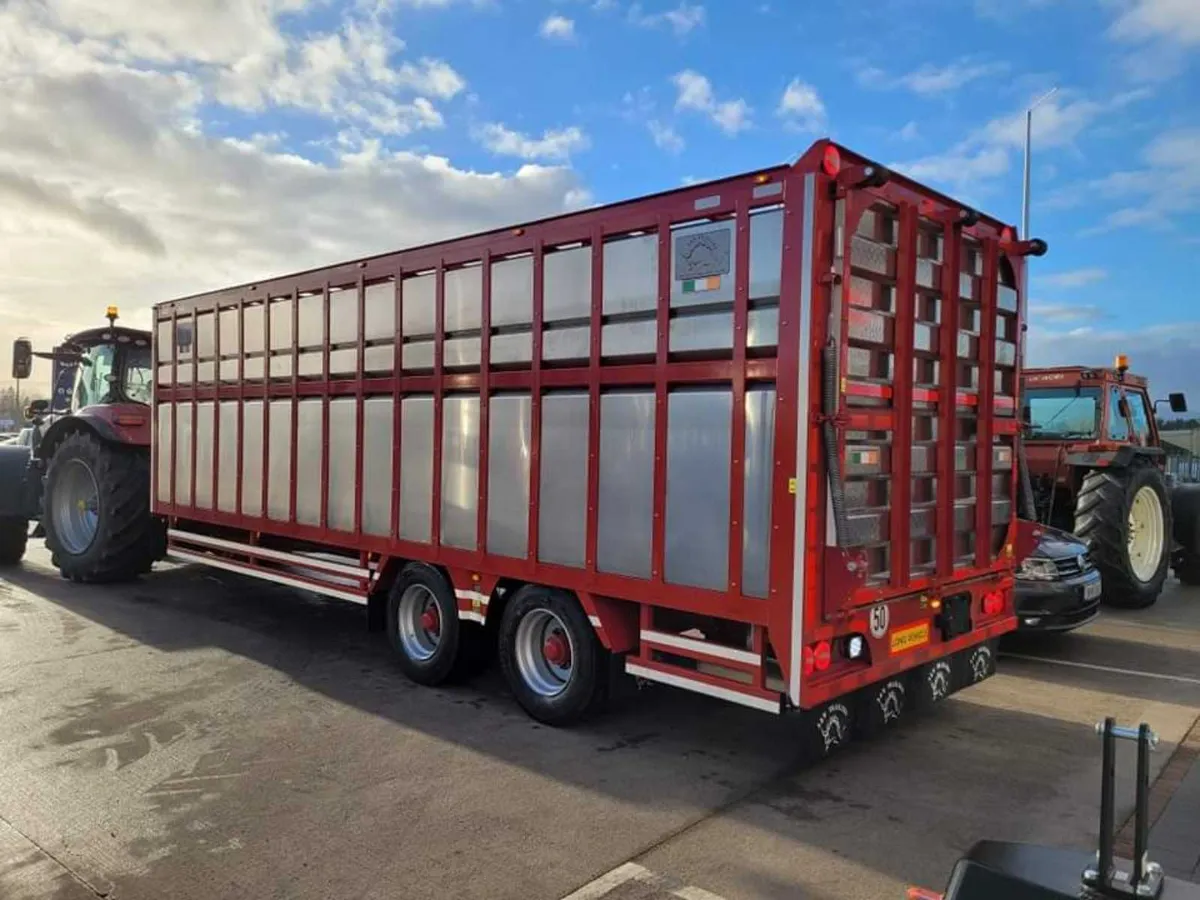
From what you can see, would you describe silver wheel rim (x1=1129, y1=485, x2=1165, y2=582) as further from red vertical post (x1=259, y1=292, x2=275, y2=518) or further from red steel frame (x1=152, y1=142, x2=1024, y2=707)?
red vertical post (x1=259, y1=292, x2=275, y2=518)

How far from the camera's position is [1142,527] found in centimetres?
1020

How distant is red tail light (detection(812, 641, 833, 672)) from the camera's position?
4328 millimetres

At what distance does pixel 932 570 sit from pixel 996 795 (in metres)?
1.19

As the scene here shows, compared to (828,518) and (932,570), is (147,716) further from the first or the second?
(932,570)

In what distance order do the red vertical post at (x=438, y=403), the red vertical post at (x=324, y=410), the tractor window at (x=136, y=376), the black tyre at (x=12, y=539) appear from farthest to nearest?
the black tyre at (x=12, y=539) < the tractor window at (x=136, y=376) < the red vertical post at (x=324, y=410) < the red vertical post at (x=438, y=403)

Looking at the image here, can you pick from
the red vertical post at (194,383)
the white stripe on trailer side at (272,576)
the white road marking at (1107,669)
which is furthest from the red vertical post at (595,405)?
the red vertical post at (194,383)

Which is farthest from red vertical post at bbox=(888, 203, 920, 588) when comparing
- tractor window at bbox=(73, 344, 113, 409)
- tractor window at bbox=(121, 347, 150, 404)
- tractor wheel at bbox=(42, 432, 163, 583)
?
tractor window at bbox=(73, 344, 113, 409)

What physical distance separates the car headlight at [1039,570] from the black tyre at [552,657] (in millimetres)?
3995

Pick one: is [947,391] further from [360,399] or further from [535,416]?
[360,399]

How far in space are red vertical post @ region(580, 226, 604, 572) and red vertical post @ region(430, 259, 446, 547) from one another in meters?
1.37

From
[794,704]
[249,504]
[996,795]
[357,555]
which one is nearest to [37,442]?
[249,504]

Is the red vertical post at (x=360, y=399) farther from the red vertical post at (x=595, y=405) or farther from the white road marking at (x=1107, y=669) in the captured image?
the white road marking at (x=1107, y=669)

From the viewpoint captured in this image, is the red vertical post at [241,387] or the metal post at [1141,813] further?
the red vertical post at [241,387]

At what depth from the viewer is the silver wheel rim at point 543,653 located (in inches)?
219
